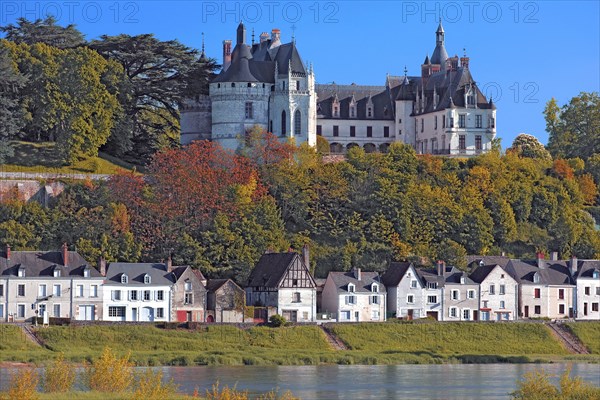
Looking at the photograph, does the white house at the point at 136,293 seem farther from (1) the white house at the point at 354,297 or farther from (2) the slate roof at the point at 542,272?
(2) the slate roof at the point at 542,272

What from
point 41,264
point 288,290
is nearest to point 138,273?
point 41,264

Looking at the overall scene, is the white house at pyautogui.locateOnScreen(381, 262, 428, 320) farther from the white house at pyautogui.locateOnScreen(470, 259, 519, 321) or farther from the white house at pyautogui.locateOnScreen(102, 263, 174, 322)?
the white house at pyautogui.locateOnScreen(102, 263, 174, 322)

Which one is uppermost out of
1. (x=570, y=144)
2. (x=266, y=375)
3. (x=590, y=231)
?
(x=570, y=144)

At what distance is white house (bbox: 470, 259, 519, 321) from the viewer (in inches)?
3720

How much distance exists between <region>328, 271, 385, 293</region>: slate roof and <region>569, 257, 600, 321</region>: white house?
41.9 feet

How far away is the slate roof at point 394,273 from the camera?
92.8 metres

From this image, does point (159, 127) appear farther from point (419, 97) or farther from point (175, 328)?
point (175, 328)

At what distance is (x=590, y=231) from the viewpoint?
107812 millimetres

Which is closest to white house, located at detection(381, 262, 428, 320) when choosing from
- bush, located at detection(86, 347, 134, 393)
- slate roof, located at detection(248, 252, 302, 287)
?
slate roof, located at detection(248, 252, 302, 287)

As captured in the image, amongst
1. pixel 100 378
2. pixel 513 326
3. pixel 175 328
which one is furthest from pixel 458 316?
pixel 100 378

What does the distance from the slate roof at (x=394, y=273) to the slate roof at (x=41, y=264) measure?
17859 mm

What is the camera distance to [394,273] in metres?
93.8

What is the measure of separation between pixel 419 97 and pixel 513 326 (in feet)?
107

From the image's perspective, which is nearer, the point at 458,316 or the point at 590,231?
the point at 458,316
